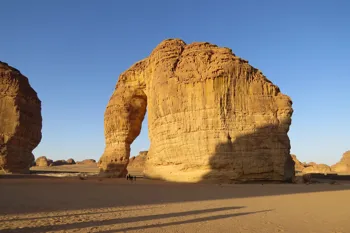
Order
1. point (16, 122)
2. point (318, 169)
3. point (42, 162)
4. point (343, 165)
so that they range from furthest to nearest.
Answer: point (42, 162), point (343, 165), point (318, 169), point (16, 122)

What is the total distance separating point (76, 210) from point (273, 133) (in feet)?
52.4

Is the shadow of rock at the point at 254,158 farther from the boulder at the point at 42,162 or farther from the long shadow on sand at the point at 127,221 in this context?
the boulder at the point at 42,162

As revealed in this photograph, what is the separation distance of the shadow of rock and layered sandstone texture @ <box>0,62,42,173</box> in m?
23.6

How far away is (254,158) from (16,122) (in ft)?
87.6

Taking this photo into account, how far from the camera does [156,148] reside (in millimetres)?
24031

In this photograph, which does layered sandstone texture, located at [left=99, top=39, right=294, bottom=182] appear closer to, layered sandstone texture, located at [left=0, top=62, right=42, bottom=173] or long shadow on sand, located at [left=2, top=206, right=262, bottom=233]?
long shadow on sand, located at [left=2, top=206, right=262, bottom=233]

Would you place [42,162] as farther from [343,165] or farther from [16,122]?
[343,165]

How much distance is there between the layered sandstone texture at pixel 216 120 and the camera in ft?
65.8

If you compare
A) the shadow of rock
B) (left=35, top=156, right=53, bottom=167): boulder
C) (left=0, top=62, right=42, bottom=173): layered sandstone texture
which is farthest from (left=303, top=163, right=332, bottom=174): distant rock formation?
(left=35, top=156, right=53, bottom=167): boulder

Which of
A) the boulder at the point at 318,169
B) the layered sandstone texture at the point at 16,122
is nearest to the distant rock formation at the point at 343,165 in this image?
the boulder at the point at 318,169

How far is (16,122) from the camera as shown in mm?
32906

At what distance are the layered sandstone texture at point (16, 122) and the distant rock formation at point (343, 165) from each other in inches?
2106

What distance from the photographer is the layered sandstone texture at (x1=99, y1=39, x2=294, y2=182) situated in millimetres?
20047

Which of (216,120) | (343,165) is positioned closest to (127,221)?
(216,120)
